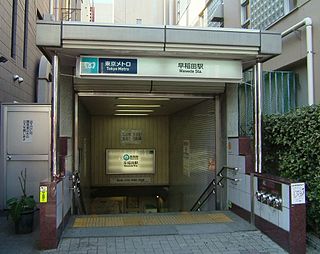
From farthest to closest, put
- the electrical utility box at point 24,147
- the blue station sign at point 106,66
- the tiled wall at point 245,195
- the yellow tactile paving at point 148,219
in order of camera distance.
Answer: the electrical utility box at point 24,147 → the yellow tactile paving at point 148,219 → the blue station sign at point 106,66 → the tiled wall at point 245,195

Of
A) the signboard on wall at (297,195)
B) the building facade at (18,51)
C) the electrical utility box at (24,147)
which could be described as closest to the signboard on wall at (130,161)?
the building facade at (18,51)

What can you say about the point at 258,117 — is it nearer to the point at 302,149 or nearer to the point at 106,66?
the point at 302,149

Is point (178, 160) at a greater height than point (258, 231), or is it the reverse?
point (178, 160)

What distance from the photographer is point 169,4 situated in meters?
30.5

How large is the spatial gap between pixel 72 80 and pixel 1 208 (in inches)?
117

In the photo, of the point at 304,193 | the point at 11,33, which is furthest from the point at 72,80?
the point at 304,193

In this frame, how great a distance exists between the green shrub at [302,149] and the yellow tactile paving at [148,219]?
5.08 ft

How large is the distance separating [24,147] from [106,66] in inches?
120

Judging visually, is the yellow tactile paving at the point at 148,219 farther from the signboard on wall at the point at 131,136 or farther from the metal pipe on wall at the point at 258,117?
the signboard on wall at the point at 131,136

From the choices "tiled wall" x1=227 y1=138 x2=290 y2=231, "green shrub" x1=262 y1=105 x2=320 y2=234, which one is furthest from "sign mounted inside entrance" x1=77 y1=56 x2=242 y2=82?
"tiled wall" x1=227 y1=138 x2=290 y2=231

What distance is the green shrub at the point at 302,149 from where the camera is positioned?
19.1 feet

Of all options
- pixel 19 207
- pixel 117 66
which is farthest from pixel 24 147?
pixel 117 66

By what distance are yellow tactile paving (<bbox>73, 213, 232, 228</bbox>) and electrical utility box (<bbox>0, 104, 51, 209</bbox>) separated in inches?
61.2

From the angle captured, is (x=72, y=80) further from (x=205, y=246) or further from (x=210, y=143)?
(x=205, y=246)
